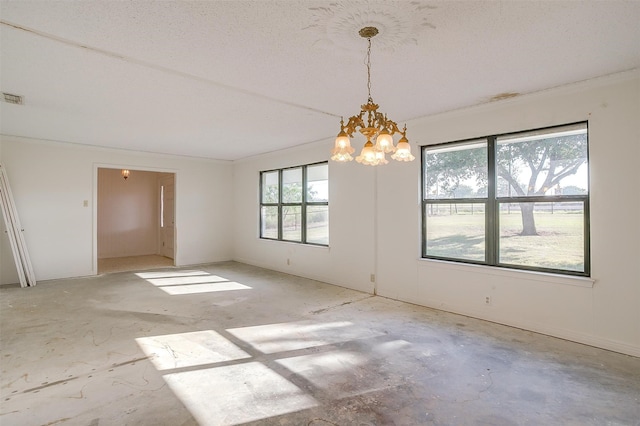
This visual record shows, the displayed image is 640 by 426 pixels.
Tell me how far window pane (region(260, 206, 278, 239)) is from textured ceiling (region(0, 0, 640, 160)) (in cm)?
Answer: 318

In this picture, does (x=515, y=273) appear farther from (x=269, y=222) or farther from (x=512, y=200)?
(x=269, y=222)

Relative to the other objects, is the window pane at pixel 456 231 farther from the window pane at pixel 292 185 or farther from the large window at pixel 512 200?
the window pane at pixel 292 185

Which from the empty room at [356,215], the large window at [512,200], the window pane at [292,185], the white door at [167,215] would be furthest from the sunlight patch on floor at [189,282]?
the large window at [512,200]

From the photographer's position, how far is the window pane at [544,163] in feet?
11.0

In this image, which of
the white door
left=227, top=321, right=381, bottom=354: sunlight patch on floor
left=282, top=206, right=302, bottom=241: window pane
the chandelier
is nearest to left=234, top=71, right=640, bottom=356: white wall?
left=282, top=206, right=302, bottom=241: window pane

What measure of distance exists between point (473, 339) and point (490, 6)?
9.48ft

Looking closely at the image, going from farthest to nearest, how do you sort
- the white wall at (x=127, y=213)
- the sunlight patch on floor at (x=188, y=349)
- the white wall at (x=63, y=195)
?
1. the white wall at (x=127, y=213)
2. the white wall at (x=63, y=195)
3. the sunlight patch on floor at (x=188, y=349)

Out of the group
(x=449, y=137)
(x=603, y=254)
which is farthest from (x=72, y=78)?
(x=603, y=254)

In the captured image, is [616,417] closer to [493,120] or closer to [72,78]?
[493,120]

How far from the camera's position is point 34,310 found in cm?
416

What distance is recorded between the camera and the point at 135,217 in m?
9.09

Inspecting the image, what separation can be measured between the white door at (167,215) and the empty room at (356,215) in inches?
85.0

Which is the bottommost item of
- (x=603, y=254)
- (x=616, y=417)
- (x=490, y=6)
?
(x=616, y=417)

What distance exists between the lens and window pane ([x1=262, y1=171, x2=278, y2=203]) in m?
7.24
